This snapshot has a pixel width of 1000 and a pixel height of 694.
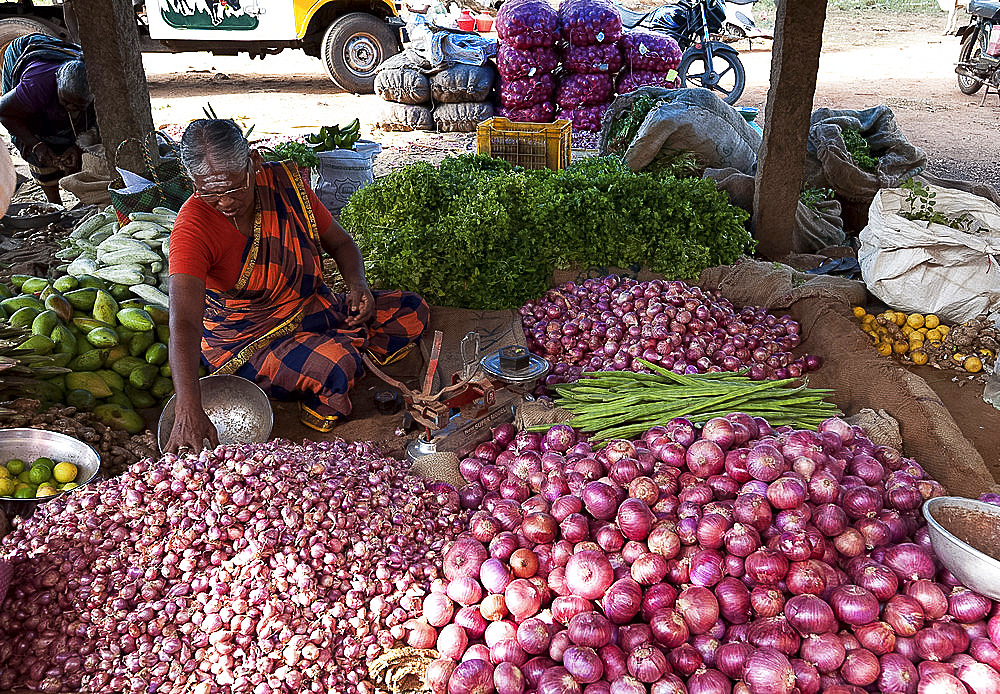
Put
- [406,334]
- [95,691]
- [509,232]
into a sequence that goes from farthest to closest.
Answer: [509,232], [406,334], [95,691]

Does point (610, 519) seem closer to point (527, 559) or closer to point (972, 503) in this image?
point (527, 559)

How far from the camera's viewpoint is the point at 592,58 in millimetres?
8586

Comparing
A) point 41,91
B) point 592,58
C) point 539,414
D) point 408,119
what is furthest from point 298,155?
point 592,58

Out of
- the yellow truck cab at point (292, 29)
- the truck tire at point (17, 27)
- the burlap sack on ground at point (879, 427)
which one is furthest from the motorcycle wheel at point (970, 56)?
the truck tire at point (17, 27)

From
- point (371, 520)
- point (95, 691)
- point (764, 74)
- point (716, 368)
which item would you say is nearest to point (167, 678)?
point (95, 691)

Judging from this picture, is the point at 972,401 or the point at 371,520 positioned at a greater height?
the point at 371,520

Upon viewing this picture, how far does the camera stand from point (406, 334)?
3697 mm

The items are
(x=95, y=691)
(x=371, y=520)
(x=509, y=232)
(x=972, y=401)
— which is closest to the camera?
(x=95, y=691)

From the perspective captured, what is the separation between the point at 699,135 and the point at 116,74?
3838mm

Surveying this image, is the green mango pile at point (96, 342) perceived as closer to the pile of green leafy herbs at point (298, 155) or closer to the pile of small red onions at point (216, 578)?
the pile of small red onions at point (216, 578)

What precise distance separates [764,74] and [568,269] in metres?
10.1

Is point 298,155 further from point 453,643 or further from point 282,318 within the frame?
point 453,643

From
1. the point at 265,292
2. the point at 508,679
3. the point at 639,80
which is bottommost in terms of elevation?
the point at 508,679

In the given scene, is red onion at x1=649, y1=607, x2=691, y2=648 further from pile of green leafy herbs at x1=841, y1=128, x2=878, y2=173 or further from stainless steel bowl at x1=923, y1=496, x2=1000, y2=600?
pile of green leafy herbs at x1=841, y1=128, x2=878, y2=173
